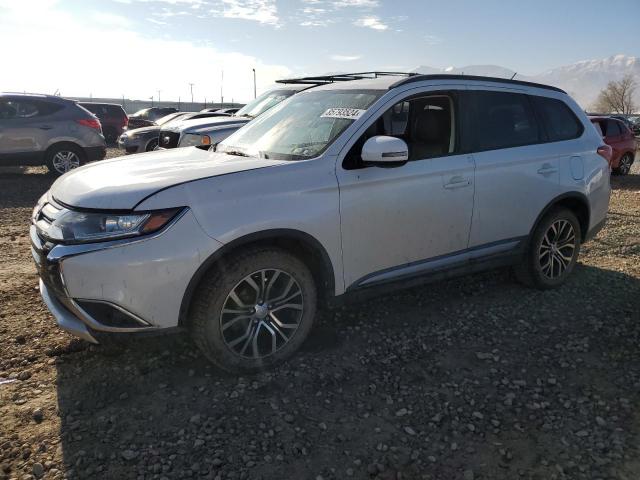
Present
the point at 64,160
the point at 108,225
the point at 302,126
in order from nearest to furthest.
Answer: the point at 108,225 → the point at 302,126 → the point at 64,160

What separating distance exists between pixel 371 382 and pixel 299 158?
4.97 ft

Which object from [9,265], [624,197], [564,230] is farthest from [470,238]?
[624,197]

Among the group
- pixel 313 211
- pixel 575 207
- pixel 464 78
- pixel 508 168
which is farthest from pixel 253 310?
pixel 575 207

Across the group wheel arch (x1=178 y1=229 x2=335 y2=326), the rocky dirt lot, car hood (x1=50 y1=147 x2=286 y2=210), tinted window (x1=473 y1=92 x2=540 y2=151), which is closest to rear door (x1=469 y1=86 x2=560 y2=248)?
tinted window (x1=473 y1=92 x2=540 y2=151)

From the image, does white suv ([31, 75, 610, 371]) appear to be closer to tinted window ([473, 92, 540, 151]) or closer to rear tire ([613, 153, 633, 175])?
tinted window ([473, 92, 540, 151])

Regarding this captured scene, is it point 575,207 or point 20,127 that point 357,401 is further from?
point 20,127

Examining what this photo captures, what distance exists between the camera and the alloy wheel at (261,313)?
3.02 metres

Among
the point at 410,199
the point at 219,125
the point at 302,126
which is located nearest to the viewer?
the point at 410,199

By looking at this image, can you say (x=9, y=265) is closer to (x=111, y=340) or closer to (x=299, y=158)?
(x=111, y=340)

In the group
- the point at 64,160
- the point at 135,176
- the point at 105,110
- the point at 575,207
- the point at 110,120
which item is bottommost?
the point at 575,207

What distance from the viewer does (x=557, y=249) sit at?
462 centimetres

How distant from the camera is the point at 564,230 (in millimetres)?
4613

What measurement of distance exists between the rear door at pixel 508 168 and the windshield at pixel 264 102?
5.00 metres

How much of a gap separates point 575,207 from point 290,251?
9.87 ft
